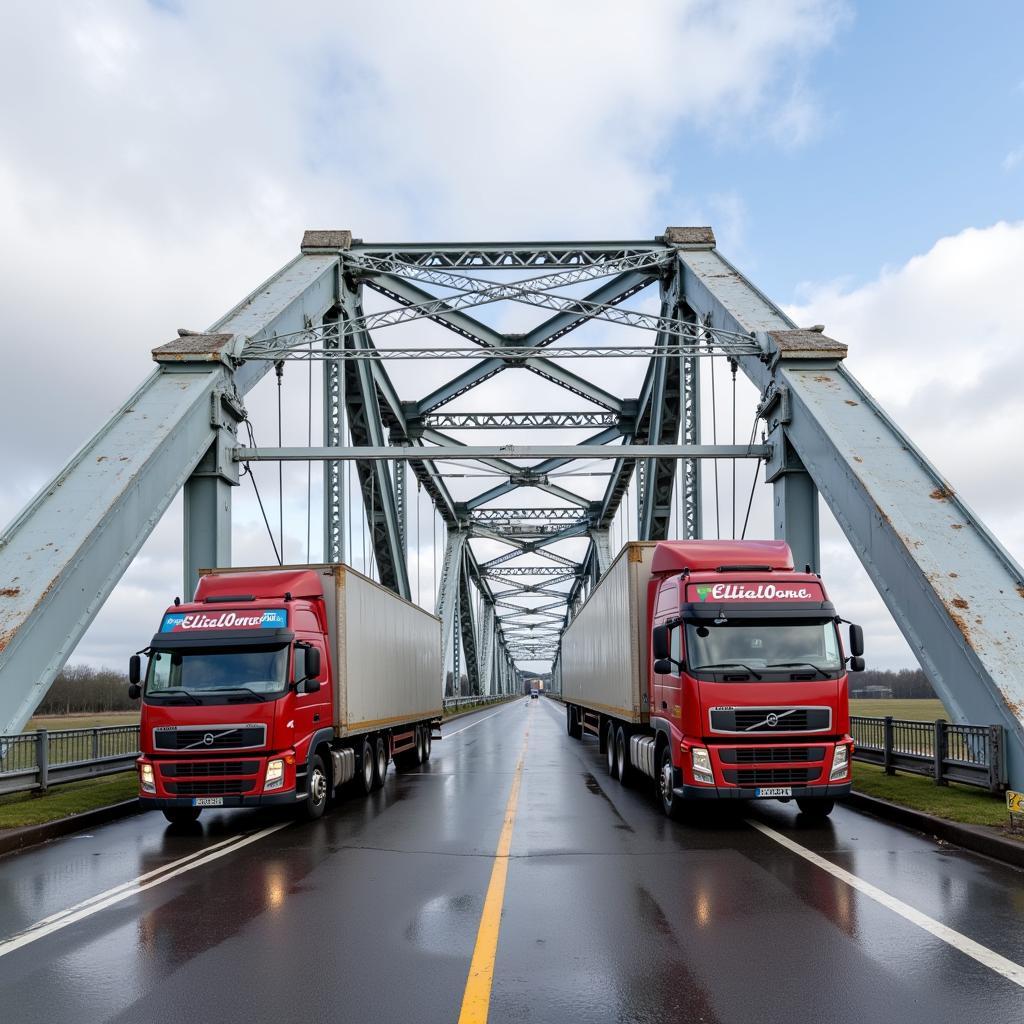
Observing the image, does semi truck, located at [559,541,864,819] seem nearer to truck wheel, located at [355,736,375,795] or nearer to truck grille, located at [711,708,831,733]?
truck grille, located at [711,708,831,733]

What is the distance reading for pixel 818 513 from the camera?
69.7 feet

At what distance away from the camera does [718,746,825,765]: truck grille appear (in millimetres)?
11906

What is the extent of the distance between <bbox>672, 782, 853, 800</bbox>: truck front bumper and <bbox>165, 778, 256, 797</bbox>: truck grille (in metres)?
5.12

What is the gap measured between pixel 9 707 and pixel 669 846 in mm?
8358

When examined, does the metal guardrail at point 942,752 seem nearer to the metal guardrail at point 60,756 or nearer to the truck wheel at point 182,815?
the truck wheel at point 182,815

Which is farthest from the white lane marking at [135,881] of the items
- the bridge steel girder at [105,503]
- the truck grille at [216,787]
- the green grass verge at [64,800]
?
the bridge steel girder at [105,503]

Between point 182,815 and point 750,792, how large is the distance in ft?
22.8

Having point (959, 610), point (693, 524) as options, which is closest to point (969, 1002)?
point (959, 610)

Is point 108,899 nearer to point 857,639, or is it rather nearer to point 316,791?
point 316,791

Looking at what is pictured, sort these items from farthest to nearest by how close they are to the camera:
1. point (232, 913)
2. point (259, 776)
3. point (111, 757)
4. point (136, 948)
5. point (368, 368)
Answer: point (368, 368)
point (111, 757)
point (259, 776)
point (232, 913)
point (136, 948)

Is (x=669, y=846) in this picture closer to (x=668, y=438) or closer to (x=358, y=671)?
(x=358, y=671)

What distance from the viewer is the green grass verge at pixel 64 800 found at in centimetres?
1244

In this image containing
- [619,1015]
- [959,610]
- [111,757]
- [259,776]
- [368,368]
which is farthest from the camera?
[368,368]

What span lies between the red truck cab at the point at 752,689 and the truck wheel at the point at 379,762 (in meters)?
5.78
